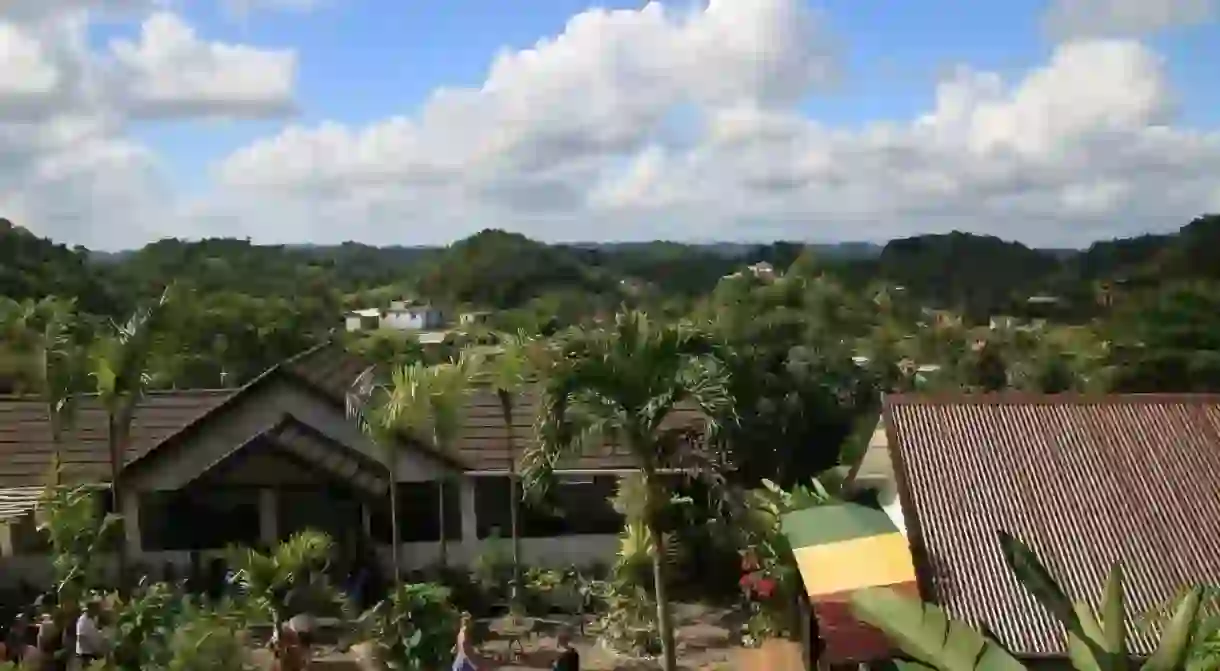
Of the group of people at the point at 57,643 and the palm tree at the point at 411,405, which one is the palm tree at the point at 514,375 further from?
the group of people at the point at 57,643

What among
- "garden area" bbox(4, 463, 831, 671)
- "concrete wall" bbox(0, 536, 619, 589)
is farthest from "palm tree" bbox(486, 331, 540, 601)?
"concrete wall" bbox(0, 536, 619, 589)

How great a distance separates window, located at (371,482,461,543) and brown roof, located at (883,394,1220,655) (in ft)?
30.6

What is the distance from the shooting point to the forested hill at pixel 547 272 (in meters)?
92.4

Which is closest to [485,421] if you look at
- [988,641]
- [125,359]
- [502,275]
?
[125,359]

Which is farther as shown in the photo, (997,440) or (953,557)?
(997,440)

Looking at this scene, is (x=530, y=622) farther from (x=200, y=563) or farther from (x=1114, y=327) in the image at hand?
(x=1114, y=327)

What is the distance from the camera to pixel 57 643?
15078 millimetres

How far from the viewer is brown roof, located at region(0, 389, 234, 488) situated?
71.9 feet

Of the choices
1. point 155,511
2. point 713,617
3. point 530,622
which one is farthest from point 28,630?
point 713,617

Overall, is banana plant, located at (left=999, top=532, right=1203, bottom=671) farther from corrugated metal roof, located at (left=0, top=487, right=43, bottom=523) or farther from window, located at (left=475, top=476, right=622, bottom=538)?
corrugated metal roof, located at (left=0, top=487, right=43, bottom=523)

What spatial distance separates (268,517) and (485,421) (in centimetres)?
408

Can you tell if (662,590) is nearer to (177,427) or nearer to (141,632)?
(141,632)

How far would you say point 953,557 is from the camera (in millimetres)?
11805

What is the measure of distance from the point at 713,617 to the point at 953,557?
288 inches
